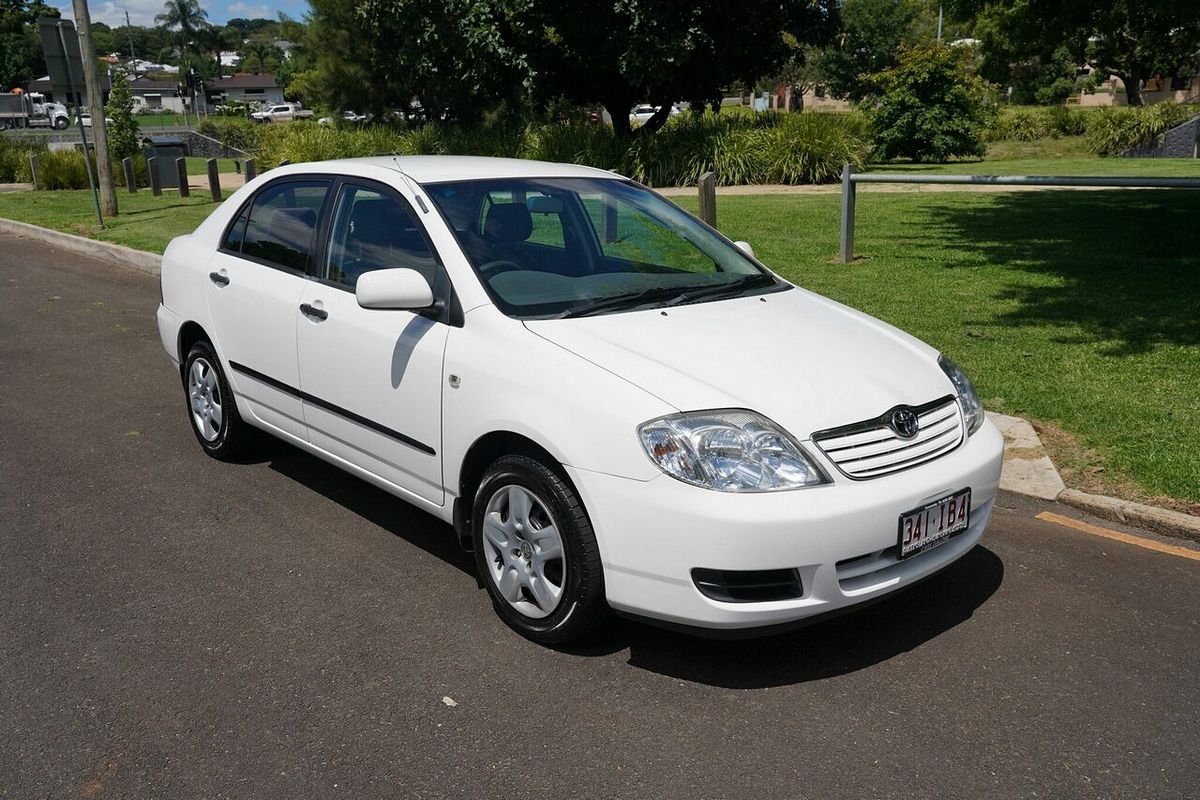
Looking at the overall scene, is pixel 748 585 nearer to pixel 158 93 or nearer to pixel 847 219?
pixel 847 219

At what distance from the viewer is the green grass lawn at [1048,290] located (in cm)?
577

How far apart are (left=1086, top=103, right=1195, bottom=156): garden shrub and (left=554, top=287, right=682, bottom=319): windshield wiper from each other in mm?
30204

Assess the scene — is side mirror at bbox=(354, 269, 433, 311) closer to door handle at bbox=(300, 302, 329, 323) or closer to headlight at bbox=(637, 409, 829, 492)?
door handle at bbox=(300, 302, 329, 323)

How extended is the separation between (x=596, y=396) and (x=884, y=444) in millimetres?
974

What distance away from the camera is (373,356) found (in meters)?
4.39

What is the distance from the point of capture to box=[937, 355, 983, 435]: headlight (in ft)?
13.2

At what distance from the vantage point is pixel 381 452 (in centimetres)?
447

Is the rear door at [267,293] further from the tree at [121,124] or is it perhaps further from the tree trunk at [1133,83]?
the tree trunk at [1133,83]

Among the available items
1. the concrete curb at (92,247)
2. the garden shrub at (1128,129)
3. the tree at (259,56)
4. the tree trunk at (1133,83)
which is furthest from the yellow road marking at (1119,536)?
the tree at (259,56)

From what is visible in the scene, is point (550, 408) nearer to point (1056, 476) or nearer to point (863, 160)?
point (1056, 476)

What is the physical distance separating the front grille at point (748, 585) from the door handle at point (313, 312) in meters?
2.19

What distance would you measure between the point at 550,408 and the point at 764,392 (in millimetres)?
716

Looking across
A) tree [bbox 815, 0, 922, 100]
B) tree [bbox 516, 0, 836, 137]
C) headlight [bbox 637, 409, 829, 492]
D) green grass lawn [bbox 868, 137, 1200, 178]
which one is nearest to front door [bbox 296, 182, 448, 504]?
headlight [bbox 637, 409, 829, 492]

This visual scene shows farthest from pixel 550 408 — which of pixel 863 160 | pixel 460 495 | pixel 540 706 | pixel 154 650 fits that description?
pixel 863 160
